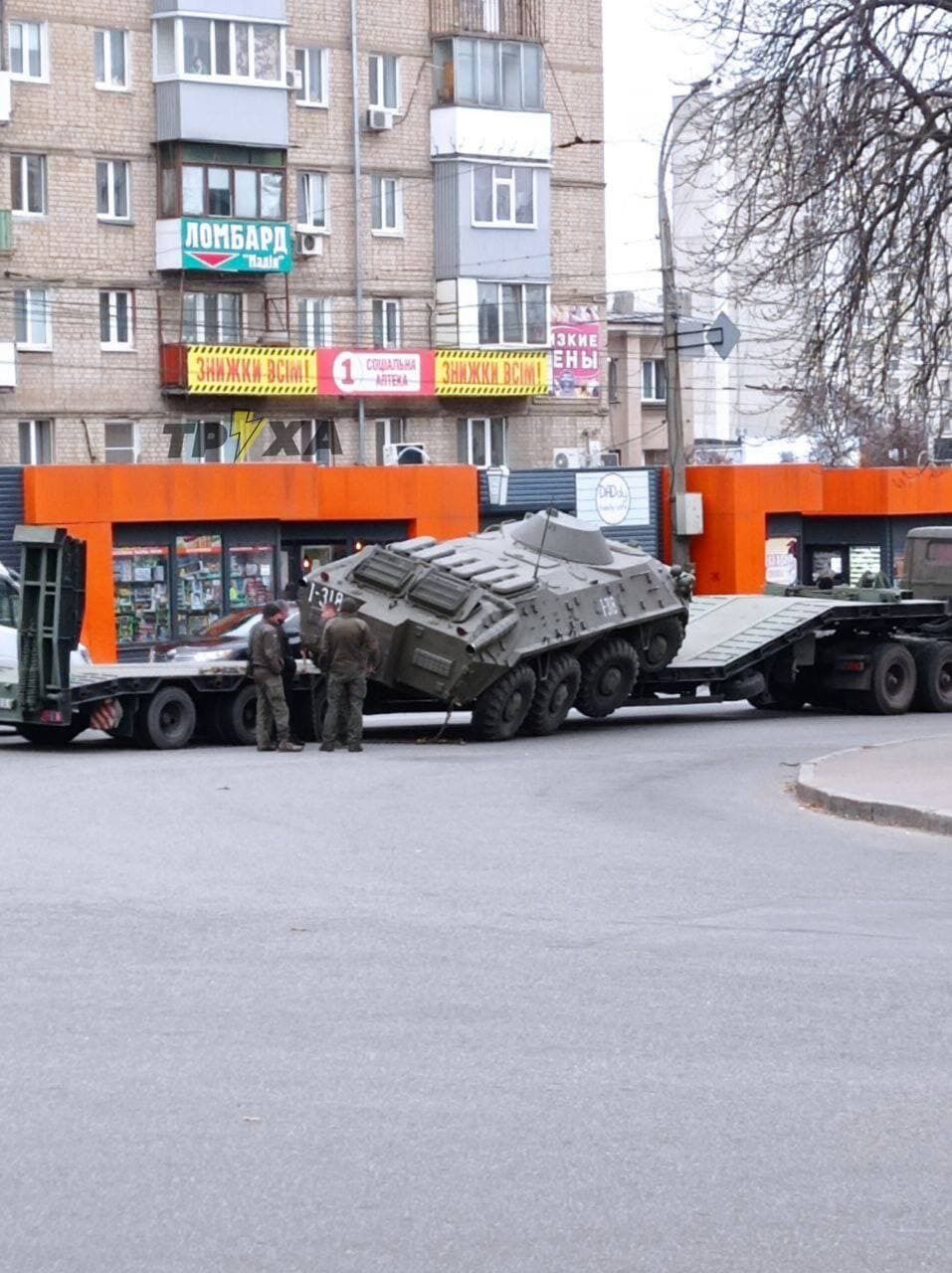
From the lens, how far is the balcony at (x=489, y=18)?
49.0 m

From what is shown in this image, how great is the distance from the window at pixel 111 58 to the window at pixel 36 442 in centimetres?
706

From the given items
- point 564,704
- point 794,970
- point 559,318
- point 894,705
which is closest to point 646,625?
point 564,704

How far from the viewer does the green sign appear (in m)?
45.2

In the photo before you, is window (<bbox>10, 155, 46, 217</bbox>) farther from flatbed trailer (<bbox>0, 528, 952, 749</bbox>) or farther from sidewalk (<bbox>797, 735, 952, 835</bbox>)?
sidewalk (<bbox>797, 735, 952, 835</bbox>)

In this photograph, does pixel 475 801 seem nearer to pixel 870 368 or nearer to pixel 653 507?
pixel 870 368

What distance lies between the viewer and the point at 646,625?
25.3 metres

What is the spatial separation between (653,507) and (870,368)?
24.9 m

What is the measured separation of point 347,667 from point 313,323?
26.7 meters

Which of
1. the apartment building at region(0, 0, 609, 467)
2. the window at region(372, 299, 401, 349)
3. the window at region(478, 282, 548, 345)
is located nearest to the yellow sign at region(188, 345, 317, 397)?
the apartment building at region(0, 0, 609, 467)

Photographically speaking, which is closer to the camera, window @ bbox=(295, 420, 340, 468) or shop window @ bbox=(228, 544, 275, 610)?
shop window @ bbox=(228, 544, 275, 610)

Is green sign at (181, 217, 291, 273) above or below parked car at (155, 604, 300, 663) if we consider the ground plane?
above

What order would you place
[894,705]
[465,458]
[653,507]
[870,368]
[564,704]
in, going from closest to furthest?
1. [870,368]
2. [564,704]
3. [894,705]
4. [653,507]
5. [465,458]

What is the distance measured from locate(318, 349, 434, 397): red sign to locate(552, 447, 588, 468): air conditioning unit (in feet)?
10.5

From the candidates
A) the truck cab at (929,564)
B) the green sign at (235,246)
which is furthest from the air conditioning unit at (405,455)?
the truck cab at (929,564)
